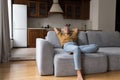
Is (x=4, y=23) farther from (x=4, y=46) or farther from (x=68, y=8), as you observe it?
(x=68, y=8)

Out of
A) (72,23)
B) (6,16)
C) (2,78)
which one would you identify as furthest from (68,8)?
(2,78)

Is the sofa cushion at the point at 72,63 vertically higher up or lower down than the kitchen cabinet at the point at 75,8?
lower down

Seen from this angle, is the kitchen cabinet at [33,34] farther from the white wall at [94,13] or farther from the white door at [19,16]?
the white wall at [94,13]

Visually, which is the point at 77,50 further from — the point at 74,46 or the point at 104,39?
the point at 104,39

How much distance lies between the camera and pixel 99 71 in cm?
332

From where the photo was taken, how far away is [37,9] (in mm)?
6914

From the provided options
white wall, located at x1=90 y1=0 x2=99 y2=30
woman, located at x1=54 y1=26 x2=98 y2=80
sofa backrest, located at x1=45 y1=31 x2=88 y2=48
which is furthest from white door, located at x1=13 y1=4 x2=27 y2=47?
woman, located at x1=54 y1=26 x2=98 y2=80

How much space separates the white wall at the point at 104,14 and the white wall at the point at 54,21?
3.04 ft

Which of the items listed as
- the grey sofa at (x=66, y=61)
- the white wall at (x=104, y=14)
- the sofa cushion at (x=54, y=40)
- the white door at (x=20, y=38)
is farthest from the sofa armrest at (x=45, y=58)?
the white wall at (x=104, y=14)

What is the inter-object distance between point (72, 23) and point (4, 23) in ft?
12.8

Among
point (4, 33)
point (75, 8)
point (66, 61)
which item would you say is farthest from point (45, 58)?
point (75, 8)

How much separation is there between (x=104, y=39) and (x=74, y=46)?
4.12ft

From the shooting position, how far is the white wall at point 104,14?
6566mm

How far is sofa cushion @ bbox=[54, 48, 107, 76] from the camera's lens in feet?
10.1
